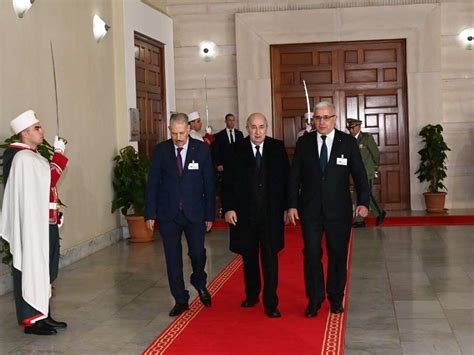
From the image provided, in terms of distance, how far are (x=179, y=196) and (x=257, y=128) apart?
0.81 meters

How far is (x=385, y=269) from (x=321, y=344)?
304cm

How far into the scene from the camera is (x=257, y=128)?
235 inches

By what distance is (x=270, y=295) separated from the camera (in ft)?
19.5

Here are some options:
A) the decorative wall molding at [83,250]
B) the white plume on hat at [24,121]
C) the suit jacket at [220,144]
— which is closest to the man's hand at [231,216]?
the white plume on hat at [24,121]

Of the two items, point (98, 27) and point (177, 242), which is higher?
point (98, 27)

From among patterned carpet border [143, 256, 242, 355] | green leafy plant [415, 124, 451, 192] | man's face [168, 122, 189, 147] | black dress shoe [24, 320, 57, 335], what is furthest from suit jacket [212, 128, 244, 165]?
black dress shoe [24, 320, 57, 335]

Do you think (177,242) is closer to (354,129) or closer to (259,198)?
(259,198)

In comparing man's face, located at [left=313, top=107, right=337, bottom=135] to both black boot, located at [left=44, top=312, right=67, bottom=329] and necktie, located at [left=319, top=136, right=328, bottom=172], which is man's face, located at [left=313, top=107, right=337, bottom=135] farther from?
black boot, located at [left=44, top=312, right=67, bottom=329]

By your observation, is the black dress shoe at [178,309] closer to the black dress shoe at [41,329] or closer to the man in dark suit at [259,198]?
the man in dark suit at [259,198]

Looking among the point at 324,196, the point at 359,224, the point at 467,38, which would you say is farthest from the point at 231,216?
the point at 467,38

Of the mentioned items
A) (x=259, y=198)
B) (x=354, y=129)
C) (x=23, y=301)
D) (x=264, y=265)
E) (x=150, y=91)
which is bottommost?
(x=23, y=301)

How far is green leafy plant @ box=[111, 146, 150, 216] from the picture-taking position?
34.5ft

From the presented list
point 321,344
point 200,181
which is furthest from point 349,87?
point 321,344

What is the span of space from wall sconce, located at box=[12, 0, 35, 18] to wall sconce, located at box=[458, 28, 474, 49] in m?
8.03
